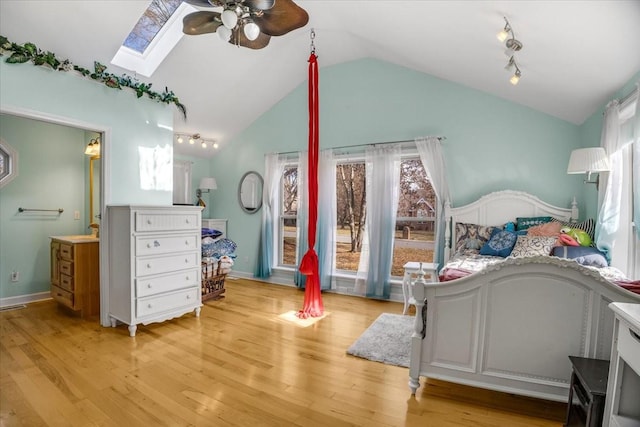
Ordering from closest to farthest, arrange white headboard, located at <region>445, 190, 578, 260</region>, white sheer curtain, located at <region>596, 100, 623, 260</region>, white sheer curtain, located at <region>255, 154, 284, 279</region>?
white sheer curtain, located at <region>596, 100, 623, 260</region>
white headboard, located at <region>445, 190, 578, 260</region>
white sheer curtain, located at <region>255, 154, 284, 279</region>

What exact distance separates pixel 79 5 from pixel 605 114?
4.55m

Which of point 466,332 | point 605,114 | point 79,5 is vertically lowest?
point 466,332

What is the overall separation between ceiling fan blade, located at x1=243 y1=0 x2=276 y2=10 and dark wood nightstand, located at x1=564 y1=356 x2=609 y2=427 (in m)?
2.55

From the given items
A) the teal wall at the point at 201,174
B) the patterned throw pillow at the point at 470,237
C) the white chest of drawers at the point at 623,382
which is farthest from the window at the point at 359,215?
the white chest of drawers at the point at 623,382

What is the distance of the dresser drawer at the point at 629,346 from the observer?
40.0 inches

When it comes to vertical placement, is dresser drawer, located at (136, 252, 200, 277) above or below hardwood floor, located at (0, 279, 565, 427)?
above

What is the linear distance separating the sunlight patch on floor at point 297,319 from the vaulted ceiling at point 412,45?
302 centimetres

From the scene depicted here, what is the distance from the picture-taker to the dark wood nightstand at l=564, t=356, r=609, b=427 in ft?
4.15

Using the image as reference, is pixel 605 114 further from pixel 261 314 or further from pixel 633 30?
pixel 261 314

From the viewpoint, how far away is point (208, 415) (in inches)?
69.8

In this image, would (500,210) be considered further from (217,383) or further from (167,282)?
(167,282)

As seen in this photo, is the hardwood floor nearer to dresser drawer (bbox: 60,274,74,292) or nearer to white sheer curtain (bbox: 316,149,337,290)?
dresser drawer (bbox: 60,274,74,292)

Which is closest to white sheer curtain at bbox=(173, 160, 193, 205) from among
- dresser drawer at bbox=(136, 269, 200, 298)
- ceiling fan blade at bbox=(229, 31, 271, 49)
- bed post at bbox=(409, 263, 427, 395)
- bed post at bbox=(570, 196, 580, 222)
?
dresser drawer at bbox=(136, 269, 200, 298)

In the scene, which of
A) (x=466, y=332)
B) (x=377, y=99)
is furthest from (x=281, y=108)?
(x=466, y=332)
